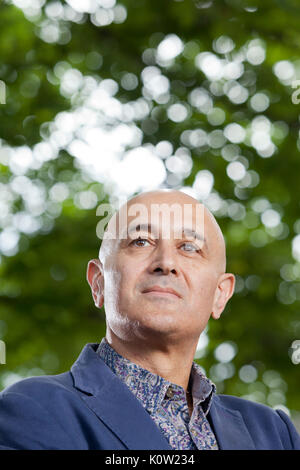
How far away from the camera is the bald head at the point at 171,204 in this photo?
1.76 metres

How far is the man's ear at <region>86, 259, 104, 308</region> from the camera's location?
1834 millimetres

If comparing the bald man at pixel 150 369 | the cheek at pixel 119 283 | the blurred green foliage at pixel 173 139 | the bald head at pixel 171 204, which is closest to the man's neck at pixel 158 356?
the bald man at pixel 150 369

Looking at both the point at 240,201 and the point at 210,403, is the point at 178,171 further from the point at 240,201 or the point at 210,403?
the point at 210,403

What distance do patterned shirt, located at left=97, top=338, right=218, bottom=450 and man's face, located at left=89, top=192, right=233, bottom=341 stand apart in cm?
8

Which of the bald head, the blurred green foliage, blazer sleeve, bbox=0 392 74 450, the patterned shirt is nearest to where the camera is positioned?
blazer sleeve, bbox=0 392 74 450

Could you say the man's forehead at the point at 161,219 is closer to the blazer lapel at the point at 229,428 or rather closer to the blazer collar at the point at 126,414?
the blazer collar at the point at 126,414

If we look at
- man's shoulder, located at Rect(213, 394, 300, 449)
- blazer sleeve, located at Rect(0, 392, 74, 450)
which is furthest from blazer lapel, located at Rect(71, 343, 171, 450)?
man's shoulder, located at Rect(213, 394, 300, 449)

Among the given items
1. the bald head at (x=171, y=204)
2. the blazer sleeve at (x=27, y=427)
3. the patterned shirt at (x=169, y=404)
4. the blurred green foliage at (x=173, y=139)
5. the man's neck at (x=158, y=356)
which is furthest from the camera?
the blurred green foliage at (x=173, y=139)

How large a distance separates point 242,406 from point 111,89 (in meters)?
2.65

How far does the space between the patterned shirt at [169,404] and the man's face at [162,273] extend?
0.27ft

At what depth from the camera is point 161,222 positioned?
1.70 meters

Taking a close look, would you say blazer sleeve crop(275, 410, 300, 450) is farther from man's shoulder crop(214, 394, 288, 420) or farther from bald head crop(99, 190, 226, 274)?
bald head crop(99, 190, 226, 274)

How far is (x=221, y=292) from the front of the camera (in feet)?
6.07

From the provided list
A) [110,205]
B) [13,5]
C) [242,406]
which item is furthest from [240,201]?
[242,406]
